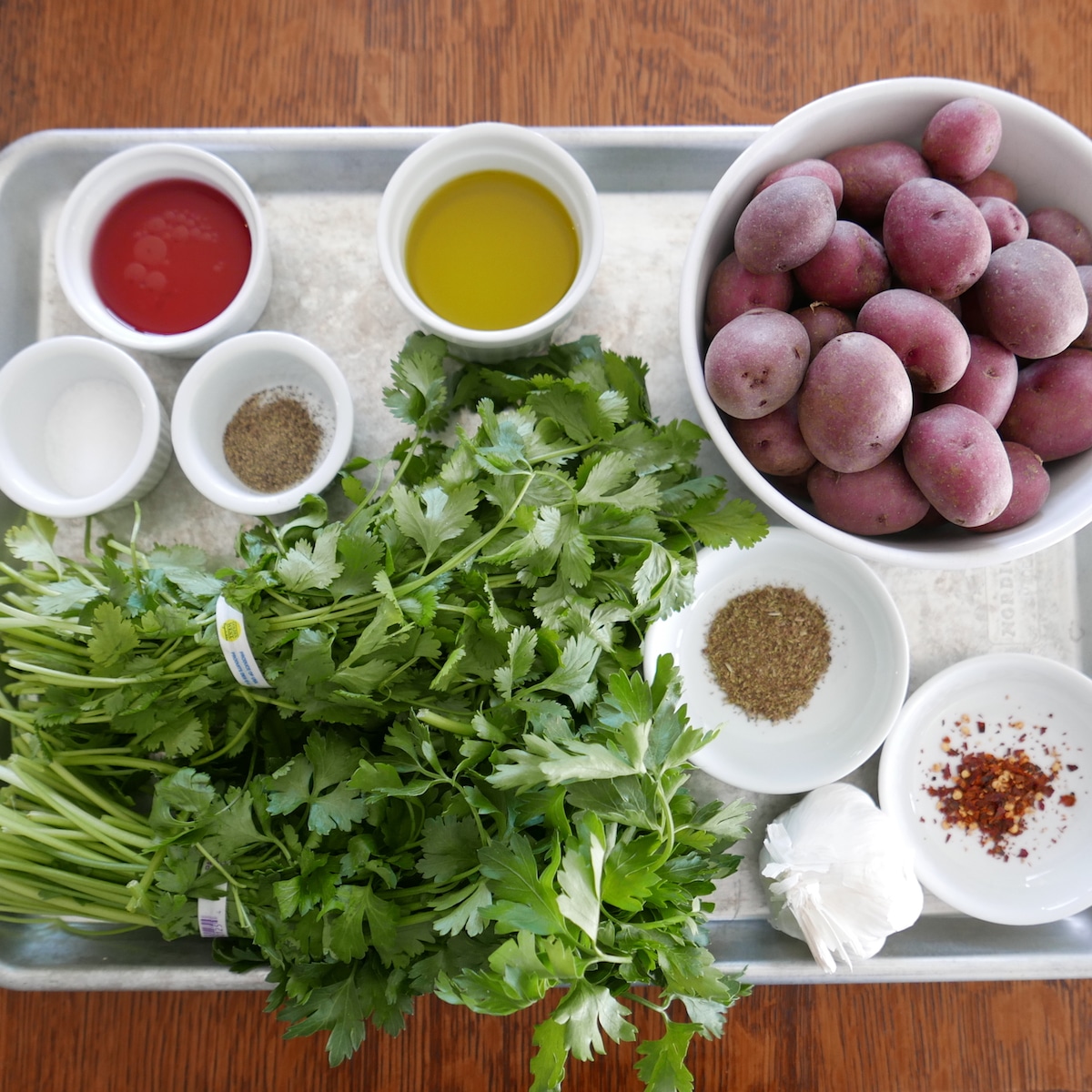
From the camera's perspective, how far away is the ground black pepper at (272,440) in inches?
36.6

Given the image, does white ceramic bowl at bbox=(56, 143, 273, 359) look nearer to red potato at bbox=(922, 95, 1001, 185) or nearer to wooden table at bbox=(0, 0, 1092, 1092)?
wooden table at bbox=(0, 0, 1092, 1092)

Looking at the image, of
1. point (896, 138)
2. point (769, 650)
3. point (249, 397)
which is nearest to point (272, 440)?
point (249, 397)

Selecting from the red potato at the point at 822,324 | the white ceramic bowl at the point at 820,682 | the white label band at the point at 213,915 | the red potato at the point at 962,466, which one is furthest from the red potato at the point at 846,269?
the white label band at the point at 213,915

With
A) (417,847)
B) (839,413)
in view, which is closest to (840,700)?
(839,413)

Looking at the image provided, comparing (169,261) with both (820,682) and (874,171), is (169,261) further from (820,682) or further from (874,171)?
(820,682)

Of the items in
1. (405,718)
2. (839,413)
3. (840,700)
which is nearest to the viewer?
(839,413)

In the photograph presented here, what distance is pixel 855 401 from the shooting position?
710mm

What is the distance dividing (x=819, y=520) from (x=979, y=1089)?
705mm

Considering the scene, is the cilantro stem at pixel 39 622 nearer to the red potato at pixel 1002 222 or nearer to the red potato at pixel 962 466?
the red potato at pixel 962 466

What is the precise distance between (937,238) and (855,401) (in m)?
0.15

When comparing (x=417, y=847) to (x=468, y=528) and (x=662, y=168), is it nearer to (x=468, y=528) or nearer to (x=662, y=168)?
(x=468, y=528)

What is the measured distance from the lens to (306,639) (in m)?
0.75

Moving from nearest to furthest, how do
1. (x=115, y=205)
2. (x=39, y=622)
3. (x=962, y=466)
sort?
(x=962, y=466) → (x=39, y=622) → (x=115, y=205)

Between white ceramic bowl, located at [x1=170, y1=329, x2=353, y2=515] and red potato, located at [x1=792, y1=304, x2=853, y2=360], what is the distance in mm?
450
